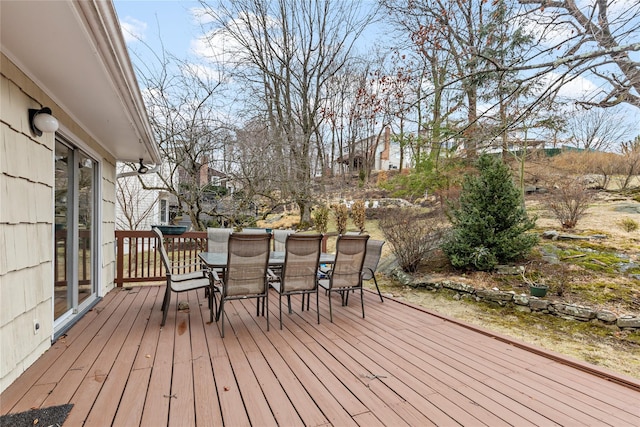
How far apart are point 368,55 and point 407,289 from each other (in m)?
10.3

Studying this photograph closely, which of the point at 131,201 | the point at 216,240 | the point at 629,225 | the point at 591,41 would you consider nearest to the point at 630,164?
the point at 629,225

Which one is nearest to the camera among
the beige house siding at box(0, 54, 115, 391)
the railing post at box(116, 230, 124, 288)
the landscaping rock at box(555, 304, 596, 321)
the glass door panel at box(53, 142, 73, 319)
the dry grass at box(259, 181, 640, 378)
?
the beige house siding at box(0, 54, 115, 391)

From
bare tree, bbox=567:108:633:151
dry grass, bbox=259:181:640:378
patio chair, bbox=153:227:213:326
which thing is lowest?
dry grass, bbox=259:181:640:378

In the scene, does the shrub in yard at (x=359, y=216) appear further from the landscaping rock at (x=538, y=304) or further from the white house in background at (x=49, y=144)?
the white house in background at (x=49, y=144)

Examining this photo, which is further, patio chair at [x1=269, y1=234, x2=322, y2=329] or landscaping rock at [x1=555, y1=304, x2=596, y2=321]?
landscaping rock at [x1=555, y1=304, x2=596, y2=321]

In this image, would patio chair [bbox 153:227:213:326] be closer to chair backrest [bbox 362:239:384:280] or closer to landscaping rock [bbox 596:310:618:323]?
chair backrest [bbox 362:239:384:280]

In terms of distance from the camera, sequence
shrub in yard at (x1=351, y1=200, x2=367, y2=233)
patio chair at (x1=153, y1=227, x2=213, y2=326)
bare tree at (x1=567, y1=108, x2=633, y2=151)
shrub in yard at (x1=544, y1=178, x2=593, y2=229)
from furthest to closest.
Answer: bare tree at (x1=567, y1=108, x2=633, y2=151), shrub in yard at (x1=351, y1=200, x2=367, y2=233), shrub in yard at (x1=544, y1=178, x2=593, y2=229), patio chair at (x1=153, y1=227, x2=213, y2=326)

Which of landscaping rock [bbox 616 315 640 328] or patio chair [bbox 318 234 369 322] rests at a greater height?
patio chair [bbox 318 234 369 322]

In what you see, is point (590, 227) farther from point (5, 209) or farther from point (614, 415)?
point (5, 209)

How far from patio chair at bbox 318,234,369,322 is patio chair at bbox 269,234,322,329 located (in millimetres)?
292

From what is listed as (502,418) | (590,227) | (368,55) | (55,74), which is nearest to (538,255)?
(590,227)

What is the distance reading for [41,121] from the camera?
255cm

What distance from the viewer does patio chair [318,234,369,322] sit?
13.0 feet

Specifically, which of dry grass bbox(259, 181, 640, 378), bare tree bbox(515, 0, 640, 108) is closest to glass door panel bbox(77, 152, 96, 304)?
dry grass bbox(259, 181, 640, 378)
